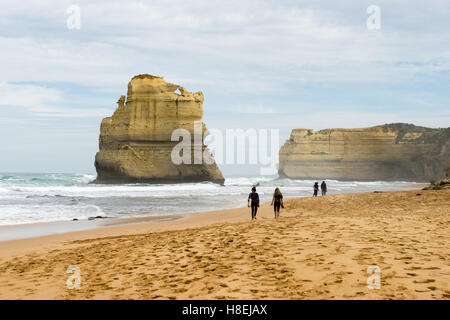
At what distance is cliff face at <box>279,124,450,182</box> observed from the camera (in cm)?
8775

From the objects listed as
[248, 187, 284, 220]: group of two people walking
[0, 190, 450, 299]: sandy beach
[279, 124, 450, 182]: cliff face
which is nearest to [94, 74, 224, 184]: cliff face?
[248, 187, 284, 220]: group of two people walking

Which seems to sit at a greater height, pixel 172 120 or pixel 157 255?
pixel 172 120

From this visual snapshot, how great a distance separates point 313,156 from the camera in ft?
357

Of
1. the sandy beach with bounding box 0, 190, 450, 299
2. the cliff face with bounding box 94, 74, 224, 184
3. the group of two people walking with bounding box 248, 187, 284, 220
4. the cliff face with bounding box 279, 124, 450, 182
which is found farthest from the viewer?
the cliff face with bounding box 279, 124, 450, 182

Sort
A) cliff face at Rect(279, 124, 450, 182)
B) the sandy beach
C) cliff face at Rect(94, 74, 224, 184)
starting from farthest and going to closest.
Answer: cliff face at Rect(279, 124, 450, 182), cliff face at Rect(94, 74, 224, 184), the sandy beach

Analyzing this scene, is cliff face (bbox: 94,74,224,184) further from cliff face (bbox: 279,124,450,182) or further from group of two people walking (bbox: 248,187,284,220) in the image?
cliff face (bbox: 279,124,450,182)

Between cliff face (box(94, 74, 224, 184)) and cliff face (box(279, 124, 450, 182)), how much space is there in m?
53.7

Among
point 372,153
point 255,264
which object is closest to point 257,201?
point 255,264

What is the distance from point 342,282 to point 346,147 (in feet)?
329

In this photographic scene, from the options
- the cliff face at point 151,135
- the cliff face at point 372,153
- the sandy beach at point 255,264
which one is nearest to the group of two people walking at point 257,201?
the sandy beach at point 255,264

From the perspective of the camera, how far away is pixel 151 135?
5512cm

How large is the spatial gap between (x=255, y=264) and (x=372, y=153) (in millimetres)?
96652

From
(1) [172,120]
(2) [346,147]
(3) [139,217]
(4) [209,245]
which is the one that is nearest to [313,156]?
(2) [346,147]
